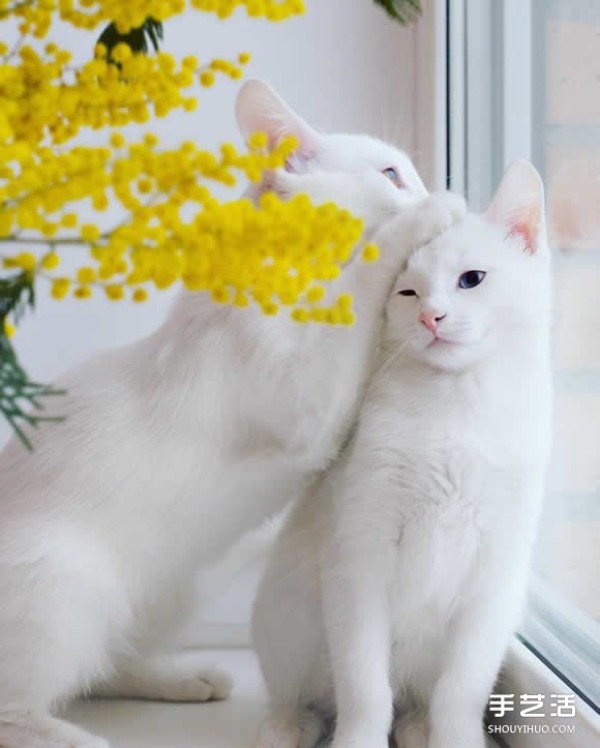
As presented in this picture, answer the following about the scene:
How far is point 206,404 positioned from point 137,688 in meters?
0.41

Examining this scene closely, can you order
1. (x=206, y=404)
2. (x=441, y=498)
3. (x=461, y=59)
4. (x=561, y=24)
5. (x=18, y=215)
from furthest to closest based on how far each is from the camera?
(x=461, y=59) < (x=561, y=24) < (x=206, y=404) < (x=441, y=498) < (x=18, y=215)

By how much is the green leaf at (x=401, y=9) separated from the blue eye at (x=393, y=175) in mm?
431

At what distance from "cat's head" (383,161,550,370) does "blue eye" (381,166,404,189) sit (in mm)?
196

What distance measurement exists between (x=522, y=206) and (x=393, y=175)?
0.24 metres

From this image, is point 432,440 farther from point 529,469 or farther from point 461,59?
point 461,59

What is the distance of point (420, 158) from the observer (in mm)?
1606

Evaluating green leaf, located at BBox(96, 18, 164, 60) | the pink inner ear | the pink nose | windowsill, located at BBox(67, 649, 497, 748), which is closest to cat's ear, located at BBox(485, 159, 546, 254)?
the pink inner ear

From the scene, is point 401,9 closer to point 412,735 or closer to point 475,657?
point 475,657

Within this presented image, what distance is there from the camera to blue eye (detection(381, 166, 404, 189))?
50.0 inches

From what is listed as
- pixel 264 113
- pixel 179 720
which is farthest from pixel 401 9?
pixel 179 720

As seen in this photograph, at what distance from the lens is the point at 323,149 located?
1.27 metres

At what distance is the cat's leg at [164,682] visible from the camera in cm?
132

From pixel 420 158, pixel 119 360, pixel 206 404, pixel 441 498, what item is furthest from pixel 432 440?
pixel 420 158

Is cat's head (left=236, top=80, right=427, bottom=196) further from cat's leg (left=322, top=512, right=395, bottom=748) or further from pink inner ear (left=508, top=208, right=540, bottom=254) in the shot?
cat's leg (left=322, top=512, right=395, bottom=748)
